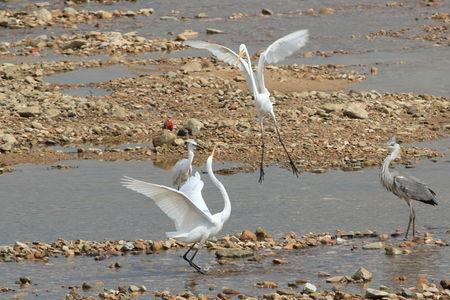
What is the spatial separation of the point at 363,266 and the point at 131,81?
9927mm

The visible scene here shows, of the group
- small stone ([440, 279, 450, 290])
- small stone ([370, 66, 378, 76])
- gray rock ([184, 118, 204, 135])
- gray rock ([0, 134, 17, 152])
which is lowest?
gray rock ([0, 134, 17, 152])

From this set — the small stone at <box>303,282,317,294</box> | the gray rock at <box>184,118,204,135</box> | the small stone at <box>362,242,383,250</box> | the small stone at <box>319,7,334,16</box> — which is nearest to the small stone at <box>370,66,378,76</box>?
the gray rock at <box>184,118,204,135</box>

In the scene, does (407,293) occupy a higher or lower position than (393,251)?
higher

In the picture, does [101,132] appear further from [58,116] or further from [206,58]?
[206,58]

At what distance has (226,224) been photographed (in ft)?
43.8

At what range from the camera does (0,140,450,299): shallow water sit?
11242 mm

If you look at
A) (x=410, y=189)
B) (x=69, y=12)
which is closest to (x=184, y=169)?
(x=410, y=189)

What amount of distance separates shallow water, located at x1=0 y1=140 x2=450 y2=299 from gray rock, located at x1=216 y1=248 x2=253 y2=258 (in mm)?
130

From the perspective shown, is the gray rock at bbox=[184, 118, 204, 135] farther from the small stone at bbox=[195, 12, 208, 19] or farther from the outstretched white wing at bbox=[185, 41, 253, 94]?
the small stone at bbox=[195, 12, 208, 19]

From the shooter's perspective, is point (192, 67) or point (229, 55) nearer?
point (229, 55)

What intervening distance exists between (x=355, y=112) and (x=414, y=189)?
5008 millimetres

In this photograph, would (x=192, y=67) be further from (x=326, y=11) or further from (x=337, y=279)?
(x=337, y=279)

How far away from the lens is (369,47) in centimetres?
2577

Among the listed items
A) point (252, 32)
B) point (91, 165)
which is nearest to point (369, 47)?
point (252, 32)
